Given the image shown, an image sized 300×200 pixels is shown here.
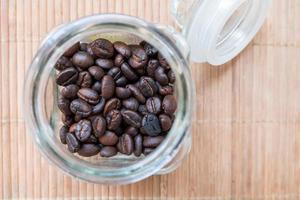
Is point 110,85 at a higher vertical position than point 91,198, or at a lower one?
higher

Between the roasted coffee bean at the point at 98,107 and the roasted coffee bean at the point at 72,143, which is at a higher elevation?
the roasted coffee bean at the point at 98,107

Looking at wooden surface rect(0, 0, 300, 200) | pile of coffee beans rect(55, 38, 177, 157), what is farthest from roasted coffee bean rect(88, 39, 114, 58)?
wooden surface rect(0, 0, 300, 200)

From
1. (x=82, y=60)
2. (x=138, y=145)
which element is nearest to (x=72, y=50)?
(x=82, y=60)

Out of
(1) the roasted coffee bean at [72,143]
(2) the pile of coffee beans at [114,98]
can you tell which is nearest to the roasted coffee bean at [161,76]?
(2) the pile of coffee beans at [114,98]

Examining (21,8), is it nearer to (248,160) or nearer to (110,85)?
(110,85)

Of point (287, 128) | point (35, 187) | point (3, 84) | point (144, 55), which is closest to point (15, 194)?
point (35, 187)

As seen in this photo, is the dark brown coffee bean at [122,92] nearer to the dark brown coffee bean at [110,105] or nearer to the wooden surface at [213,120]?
the dark brown coffee bean at [110,105]
